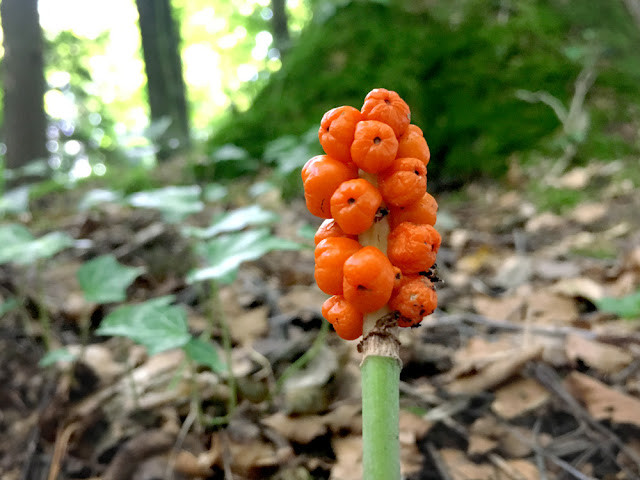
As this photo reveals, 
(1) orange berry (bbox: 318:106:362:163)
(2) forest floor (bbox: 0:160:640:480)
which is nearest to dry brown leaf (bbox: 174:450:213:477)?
(2) forest floor (bbox: 0:160:640:480)

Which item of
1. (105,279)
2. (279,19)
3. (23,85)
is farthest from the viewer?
(279,19)

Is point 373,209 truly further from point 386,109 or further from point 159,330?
point 159,330

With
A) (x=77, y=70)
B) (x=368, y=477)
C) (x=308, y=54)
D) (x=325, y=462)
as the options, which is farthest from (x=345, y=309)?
(x=77, y=70)

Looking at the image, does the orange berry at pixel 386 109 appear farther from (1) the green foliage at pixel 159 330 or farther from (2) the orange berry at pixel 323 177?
(1) the green foliage at pixel 159 330

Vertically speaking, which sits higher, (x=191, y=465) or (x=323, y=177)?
(x=323, y=177)

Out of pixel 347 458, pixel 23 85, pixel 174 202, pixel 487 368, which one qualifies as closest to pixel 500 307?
pixel 487 368

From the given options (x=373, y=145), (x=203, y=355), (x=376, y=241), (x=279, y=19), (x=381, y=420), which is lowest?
(x=203, y=355)
